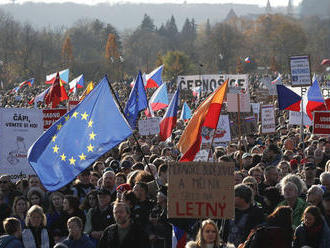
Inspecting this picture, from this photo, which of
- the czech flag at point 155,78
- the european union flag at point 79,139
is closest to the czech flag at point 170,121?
the european union flag at point 79,139

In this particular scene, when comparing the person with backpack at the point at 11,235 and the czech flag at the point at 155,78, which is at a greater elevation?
the czech flag at the point at 155,78

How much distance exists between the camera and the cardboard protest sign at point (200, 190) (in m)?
6.80

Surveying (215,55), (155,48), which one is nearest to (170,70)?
(215,55)

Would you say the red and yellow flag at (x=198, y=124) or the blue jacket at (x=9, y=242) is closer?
the blue jacket at (x=9, y=242)

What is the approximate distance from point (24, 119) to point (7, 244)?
4374mm

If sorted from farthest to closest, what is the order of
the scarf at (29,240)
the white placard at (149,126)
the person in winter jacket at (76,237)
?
the white placard at (149,126) < the scarf at (29,240) < the person in winter jacket at (76,237)

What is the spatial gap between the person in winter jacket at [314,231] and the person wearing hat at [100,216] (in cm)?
228

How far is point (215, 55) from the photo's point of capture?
96562 millimetres

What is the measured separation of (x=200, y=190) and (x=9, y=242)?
1.94m

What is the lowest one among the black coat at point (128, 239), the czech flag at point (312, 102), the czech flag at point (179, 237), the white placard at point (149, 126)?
the czech flag at point (179, 237)

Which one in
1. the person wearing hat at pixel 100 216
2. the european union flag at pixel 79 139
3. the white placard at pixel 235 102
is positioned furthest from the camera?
the white placard at pixel 235 102

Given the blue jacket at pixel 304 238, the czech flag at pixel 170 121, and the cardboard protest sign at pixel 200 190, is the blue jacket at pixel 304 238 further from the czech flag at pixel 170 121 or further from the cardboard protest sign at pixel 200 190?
the czech flag at pixel 170 121

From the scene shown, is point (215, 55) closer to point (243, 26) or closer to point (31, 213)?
point (243, 26)

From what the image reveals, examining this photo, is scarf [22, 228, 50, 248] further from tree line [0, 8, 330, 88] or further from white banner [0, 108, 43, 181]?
tree line [0, 8, 330, 88]
